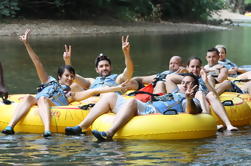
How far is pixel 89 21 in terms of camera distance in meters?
31.5

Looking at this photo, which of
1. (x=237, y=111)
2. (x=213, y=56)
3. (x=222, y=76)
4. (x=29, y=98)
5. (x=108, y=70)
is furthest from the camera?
(x=213, y=56)

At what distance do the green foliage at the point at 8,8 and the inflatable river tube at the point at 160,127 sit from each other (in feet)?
72.8

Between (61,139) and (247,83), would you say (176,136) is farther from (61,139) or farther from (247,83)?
(247,83)

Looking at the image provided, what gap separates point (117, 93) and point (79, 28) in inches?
854

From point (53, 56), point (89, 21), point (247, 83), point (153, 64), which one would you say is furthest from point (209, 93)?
point (89, 21)

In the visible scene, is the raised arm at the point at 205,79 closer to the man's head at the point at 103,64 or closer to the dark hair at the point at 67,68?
the man's head at the point at 103,64

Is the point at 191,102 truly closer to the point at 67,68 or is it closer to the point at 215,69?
the point at 67,68

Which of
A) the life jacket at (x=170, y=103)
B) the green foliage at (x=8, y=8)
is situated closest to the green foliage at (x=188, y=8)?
the green foliage at (x=8, y=8)

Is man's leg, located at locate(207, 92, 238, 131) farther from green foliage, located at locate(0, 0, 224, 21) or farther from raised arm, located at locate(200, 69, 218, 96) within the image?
green foliage, located at locate(0, 0, 224, 21)

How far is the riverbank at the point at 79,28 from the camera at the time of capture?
27.4m

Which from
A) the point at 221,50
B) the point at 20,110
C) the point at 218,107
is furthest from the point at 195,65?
the point at 221,50

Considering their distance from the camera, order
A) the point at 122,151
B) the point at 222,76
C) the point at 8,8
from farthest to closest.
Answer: the point at 8,8
the point at 222,76
the point at 122,151

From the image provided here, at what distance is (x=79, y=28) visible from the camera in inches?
1153

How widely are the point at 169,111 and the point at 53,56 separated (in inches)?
454
